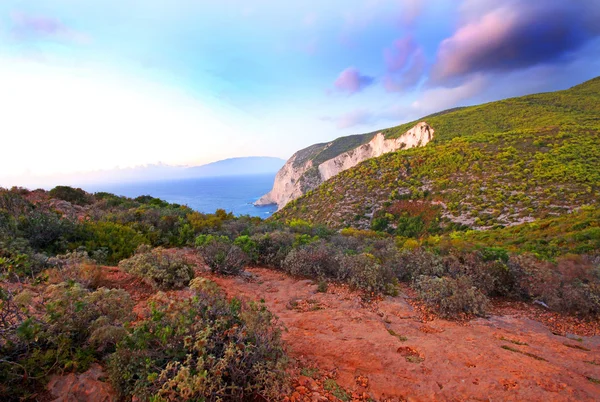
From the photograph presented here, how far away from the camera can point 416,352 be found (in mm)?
3736

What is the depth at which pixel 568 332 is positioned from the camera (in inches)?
195

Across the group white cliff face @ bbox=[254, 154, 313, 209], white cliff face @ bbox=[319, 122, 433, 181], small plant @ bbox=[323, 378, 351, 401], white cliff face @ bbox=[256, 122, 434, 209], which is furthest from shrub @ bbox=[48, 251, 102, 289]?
white cliff face @ bbox=[254, 154, 313, 209]

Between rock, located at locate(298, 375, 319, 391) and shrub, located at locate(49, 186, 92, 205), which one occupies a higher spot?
shrub, located at locate(49, 186, 92, 205)

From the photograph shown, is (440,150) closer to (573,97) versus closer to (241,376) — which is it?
(573,97)

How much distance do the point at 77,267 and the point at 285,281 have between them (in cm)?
423

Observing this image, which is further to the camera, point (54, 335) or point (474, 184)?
point (474, 184)

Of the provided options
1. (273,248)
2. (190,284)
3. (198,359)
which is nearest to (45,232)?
(190,284)

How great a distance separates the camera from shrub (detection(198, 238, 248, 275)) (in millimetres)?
6965

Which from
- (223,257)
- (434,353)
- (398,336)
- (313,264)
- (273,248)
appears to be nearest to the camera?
(434,353)

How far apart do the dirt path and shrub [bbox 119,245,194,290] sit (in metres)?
1.07

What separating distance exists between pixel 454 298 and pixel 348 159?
239 ft

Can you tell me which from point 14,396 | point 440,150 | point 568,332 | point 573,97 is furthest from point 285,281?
point 573,97

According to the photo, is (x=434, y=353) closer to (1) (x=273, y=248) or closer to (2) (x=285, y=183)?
(1) (x=273, y=248)

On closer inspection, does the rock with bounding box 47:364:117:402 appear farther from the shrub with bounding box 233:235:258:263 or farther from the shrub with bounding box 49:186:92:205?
the shrub with bounding box 49:186:92:205
